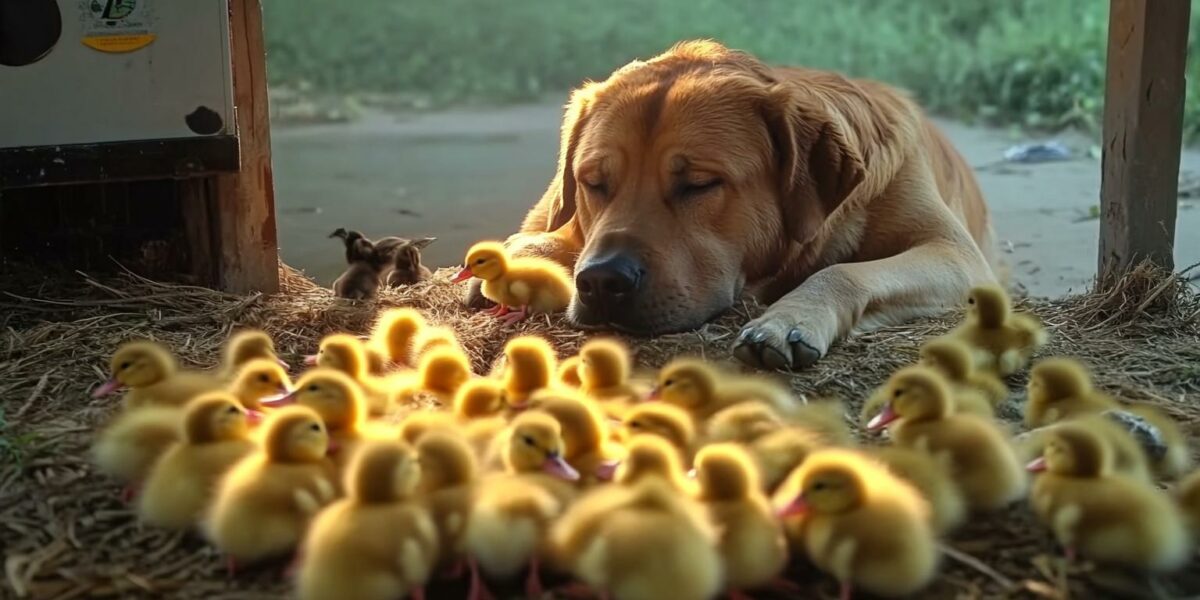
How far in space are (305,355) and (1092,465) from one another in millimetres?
2564

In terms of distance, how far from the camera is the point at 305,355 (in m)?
4.31

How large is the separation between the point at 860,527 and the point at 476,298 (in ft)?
9.01

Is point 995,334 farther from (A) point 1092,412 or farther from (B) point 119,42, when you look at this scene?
(B) point 119,42

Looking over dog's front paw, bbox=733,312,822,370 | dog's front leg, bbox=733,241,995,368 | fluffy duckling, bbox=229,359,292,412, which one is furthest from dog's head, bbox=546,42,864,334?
fluffy duckling, bbox=229,359,292,412

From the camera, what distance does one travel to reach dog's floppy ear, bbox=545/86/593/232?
5066 millimetres

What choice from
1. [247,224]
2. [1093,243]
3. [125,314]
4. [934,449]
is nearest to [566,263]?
[247,224]

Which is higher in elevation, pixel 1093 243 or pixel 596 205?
pixel 596 205

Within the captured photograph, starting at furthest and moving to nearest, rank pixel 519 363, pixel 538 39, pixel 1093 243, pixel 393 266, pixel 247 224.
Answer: pixel 538 39 < pixel 1093 243 < pixel 393 266 < pixel 247 224 < pixel 519 363

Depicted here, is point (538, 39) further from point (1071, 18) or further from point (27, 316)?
point (27, 316)

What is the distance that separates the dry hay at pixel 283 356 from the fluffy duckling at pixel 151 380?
128 millimetres

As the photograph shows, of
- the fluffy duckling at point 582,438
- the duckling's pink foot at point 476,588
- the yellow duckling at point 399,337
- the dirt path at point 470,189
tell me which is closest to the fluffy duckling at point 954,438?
the fluffy duckling at point 582,438

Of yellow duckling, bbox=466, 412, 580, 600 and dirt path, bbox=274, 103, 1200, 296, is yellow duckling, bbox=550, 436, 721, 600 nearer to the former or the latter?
yellow duckling, bbox=466, 412, 580, 600

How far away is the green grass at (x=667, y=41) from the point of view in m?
13.0

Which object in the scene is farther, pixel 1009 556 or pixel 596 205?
pixel 596 205
